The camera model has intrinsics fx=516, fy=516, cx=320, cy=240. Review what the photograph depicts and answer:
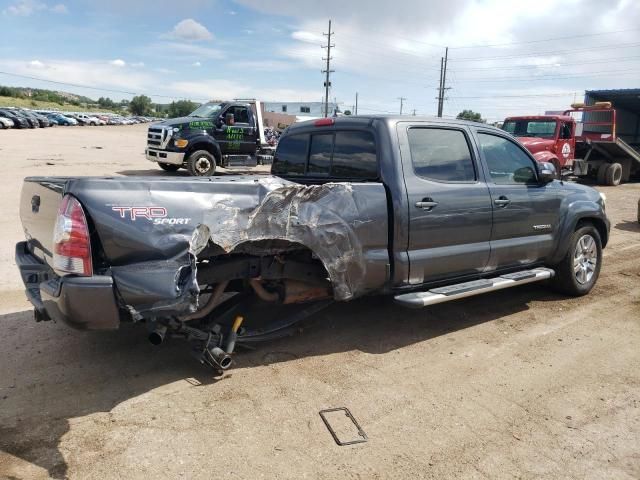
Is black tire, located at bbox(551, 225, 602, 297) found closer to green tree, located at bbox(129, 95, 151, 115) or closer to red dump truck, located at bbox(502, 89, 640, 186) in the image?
red dump truck, located at bbox(502, 89, 640, 186)

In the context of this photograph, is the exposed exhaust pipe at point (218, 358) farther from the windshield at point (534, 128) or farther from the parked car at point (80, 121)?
the parked car at point (80, 121)

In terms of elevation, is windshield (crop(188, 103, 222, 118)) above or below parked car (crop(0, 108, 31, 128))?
below

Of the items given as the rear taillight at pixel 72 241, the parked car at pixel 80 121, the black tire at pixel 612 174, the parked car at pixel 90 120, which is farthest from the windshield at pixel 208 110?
the parked car at pixel 90 120

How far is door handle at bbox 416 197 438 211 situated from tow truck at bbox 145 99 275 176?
11832mm

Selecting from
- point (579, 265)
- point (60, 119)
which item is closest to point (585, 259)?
point (579, 265)

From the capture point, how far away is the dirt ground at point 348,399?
9.61ft

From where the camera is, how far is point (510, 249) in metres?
5.23

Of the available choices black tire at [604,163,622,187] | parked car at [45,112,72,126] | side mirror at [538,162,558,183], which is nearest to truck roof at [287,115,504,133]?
side mirror at [538,162,558,183]

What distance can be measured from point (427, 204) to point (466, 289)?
2.91 feet

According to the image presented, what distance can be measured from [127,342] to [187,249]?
159 cm

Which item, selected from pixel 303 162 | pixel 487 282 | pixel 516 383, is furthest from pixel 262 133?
pixel 516 383

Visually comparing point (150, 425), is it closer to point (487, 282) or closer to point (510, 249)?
point (487, 282)

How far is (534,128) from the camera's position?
1758 cm

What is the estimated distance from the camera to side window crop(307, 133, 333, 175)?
5.00m
